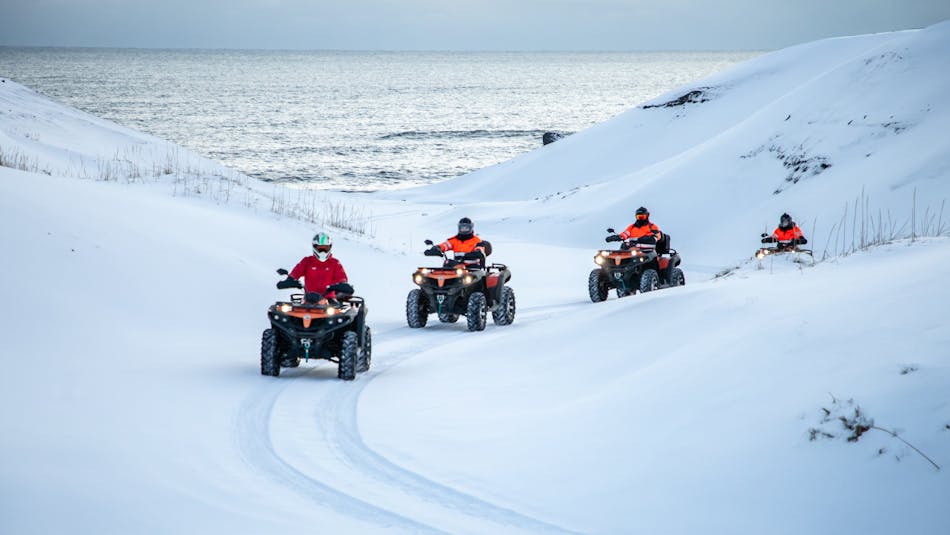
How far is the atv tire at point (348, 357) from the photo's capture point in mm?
11234

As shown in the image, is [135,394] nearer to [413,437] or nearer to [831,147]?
[413,437]

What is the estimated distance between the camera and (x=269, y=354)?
36.7ft

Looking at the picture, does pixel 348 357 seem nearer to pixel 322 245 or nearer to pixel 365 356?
pixel 365 356

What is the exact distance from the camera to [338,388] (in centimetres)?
1085

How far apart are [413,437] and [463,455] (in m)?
0.77

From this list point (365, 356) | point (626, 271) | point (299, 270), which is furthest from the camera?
point (626, 271)

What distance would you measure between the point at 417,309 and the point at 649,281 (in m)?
5.53

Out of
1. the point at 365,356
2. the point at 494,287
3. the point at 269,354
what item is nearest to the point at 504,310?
the point at 494,287

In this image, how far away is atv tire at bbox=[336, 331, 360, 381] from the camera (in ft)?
36.9

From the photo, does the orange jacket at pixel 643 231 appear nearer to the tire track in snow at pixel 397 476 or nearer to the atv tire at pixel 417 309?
the atv tire at pixel 417 309

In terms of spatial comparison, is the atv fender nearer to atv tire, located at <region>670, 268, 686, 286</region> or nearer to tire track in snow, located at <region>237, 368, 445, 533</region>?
atv tire, located at <region>670, 268, 686, 286</region>

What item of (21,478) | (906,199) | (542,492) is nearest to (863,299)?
(542,492)

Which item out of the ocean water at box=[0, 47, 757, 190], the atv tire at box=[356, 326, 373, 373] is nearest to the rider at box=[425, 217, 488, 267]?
the atv tire at box=[356, 326, 373, 373]

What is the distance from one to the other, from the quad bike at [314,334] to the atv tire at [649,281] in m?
8.85
